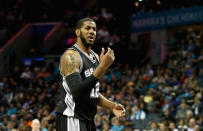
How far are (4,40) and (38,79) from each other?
4.15 metres

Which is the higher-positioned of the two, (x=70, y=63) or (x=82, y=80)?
(x=70, y=63)

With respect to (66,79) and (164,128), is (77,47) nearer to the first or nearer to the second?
(66,79)

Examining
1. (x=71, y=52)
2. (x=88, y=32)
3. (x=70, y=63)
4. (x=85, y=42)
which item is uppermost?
(x=88, y=32)

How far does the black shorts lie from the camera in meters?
4.86

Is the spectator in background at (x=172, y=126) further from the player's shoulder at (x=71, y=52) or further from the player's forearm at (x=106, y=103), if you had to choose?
the player's shoulder at (x=71, y=52)

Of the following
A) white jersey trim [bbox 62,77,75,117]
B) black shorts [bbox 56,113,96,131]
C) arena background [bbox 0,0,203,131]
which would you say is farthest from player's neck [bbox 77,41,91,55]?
arena background [bbox 0,0,203,131]

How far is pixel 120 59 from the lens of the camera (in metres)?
18.4

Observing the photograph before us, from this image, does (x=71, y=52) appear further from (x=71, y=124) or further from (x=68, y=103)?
(x=71, y=124)

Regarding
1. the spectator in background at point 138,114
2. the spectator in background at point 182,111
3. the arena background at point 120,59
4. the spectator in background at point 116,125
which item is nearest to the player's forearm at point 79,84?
the arena background at point 120,59

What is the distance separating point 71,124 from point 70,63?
74cm

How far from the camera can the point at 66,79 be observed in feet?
15.3

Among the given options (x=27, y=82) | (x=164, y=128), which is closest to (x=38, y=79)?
(x=27, y=82)

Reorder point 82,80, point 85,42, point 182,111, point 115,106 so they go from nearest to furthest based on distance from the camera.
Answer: point 82,80
point 85,42
point 115,106
point 182,111

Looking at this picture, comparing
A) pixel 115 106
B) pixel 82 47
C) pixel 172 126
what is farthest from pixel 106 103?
pixel 172 126
